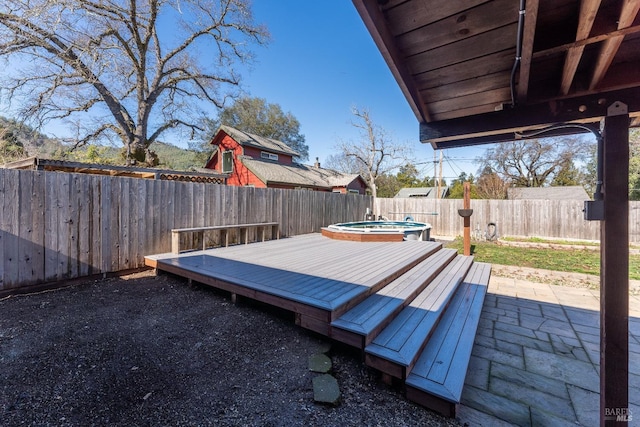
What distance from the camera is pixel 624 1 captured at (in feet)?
3.73

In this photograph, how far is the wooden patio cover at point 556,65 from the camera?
1.29 meters

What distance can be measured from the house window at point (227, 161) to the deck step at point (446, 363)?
15110 millimetres

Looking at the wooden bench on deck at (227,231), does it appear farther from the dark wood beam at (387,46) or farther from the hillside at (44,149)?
the hillside at (44,149)

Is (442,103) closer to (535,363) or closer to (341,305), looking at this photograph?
(341,305)

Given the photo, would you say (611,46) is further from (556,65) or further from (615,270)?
(615,270)

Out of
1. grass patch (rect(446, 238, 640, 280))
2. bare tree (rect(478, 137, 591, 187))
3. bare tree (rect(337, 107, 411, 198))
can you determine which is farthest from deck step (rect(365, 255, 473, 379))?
bare tree (rect(478, 137, 591, 187))

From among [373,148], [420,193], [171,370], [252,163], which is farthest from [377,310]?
[420,193]

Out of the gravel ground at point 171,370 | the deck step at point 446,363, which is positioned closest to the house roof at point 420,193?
the deck step at point 446,363

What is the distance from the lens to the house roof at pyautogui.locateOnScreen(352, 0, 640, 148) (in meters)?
1.27

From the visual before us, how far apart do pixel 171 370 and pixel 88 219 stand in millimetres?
3329

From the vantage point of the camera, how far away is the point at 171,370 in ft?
7.40

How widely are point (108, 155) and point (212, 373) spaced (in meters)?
17.2

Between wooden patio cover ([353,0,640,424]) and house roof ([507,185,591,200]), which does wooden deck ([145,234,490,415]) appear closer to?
wooden patio cover ([353,0,640,424])

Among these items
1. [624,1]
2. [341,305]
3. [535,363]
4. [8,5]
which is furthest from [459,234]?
[8,5]
